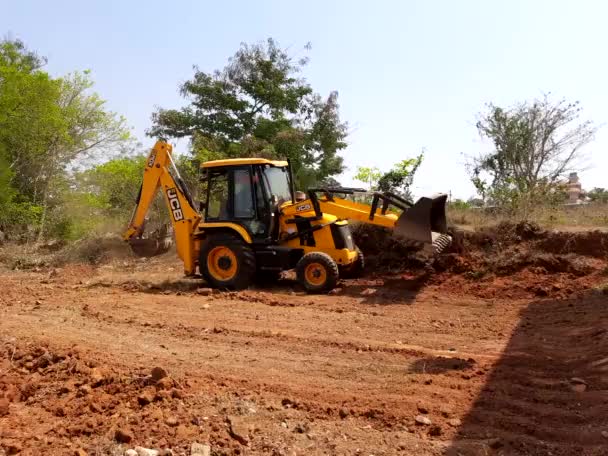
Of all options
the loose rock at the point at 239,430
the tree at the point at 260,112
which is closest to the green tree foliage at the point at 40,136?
the tree at the point at 260,112

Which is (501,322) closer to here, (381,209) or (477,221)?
(381,209)

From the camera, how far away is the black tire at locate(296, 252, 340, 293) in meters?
9.69

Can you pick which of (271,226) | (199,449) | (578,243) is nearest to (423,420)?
(199,449)

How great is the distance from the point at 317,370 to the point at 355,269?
5.77 m

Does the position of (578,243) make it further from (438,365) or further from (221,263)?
(221,263)

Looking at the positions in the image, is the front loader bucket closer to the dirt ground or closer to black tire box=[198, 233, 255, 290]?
the dirt ground

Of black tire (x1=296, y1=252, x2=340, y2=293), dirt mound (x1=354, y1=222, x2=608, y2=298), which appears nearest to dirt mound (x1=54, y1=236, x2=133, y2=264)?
black tire (x1=296, y1=252, x2=340, y2=293)

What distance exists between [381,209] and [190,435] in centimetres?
669

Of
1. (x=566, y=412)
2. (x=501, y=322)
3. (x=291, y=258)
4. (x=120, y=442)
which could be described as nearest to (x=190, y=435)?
(x=120, y=442)

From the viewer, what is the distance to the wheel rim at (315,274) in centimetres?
974

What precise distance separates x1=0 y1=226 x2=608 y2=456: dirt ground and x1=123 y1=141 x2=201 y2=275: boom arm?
1290 mm

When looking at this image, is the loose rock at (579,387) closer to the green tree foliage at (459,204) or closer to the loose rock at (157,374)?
the loose rock at (157,374)

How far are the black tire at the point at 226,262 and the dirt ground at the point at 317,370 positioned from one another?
526 mm

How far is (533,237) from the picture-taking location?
36.2 feet
